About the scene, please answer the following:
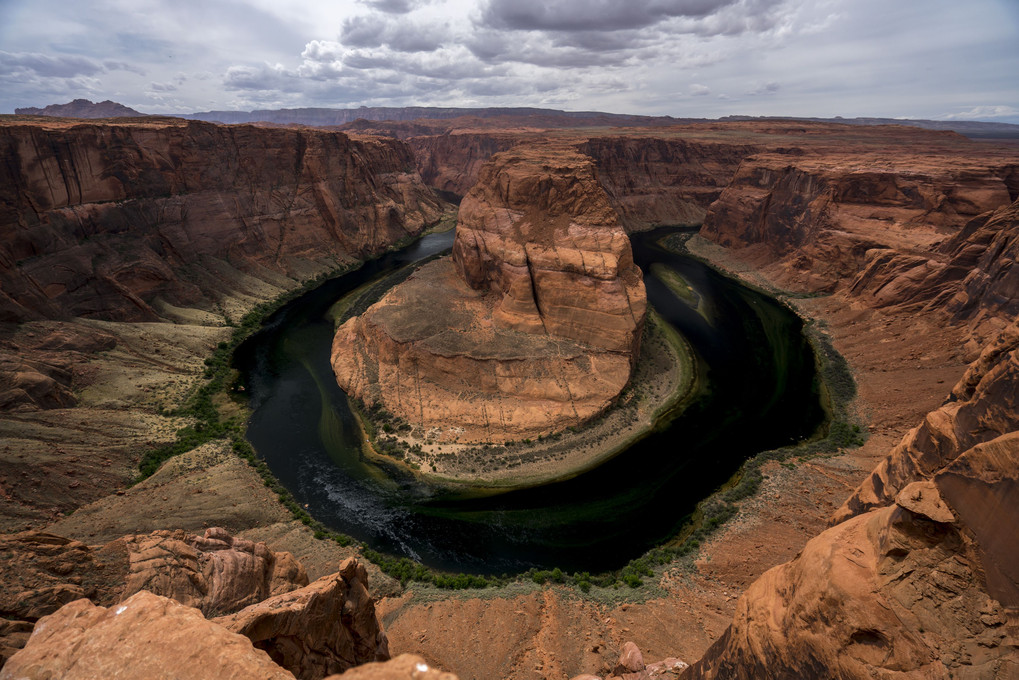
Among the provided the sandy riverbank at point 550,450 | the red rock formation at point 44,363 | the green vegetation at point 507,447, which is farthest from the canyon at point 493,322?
the sandy riverbank at point 550,450

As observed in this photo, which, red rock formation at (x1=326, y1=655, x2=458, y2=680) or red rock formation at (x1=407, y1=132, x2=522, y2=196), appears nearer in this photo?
red rock formation at (x1=326, y1=655, x2=458, y2=680)

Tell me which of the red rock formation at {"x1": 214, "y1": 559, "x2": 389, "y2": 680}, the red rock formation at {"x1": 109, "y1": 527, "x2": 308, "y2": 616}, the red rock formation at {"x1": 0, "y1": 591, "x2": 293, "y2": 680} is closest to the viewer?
the red rock formation at {"x1": 0, "y1": 591, "x2": 293, "y2": 680}

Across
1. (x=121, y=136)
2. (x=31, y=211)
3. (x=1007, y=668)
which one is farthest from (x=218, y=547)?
(x=121, y=136)

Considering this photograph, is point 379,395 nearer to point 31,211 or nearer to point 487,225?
point 487,225

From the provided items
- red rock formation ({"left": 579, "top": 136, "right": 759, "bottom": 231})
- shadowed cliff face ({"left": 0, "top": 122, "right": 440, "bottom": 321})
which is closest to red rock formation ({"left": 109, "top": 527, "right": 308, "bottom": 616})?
shadowed cliff face ({"left": 0, "top": 122, "right": 440, "bottom": 321})

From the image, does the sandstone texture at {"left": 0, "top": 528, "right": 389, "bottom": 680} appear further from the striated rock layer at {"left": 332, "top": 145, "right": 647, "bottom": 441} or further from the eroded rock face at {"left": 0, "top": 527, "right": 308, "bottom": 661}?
the striated rock layer at {"left": 332, "top": 145, "right": 647, "bottom": 441}

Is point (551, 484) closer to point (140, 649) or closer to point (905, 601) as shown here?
point (905, 601)
